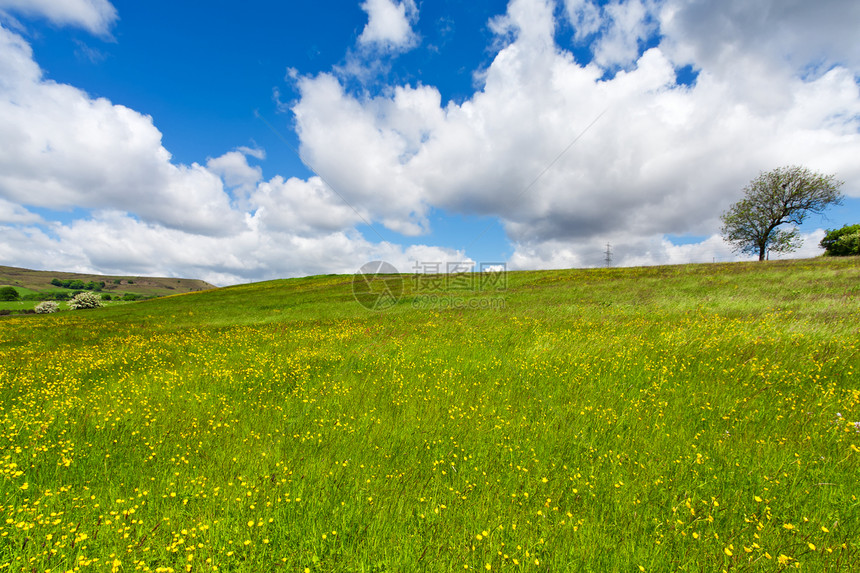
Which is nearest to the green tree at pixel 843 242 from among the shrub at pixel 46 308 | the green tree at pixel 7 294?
the shrub at pixel 46 308

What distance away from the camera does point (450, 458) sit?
5426 mm

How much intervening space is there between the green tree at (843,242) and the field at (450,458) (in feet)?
222

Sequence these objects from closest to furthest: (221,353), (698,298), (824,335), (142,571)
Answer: (142,571) < (824,335) < (221,353) < (698,298)

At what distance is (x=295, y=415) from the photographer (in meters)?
6.86

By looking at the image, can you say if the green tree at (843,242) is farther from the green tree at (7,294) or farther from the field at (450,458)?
the green tree at (7,294)

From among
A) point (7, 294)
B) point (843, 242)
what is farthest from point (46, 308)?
point (843, 242)

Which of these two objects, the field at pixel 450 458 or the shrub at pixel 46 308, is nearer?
the field at pixel 450 458

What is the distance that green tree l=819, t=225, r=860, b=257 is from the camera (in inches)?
2008

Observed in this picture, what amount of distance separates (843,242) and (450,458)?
84272 millimetres

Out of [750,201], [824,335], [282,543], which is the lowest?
[282,543]

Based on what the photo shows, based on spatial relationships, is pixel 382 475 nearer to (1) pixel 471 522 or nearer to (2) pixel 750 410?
(1) pixel 471 522

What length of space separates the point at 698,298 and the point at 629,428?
17.9m

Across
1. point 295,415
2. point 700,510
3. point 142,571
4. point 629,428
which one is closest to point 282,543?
point 142,571

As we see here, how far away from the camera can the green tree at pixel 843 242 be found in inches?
2008
